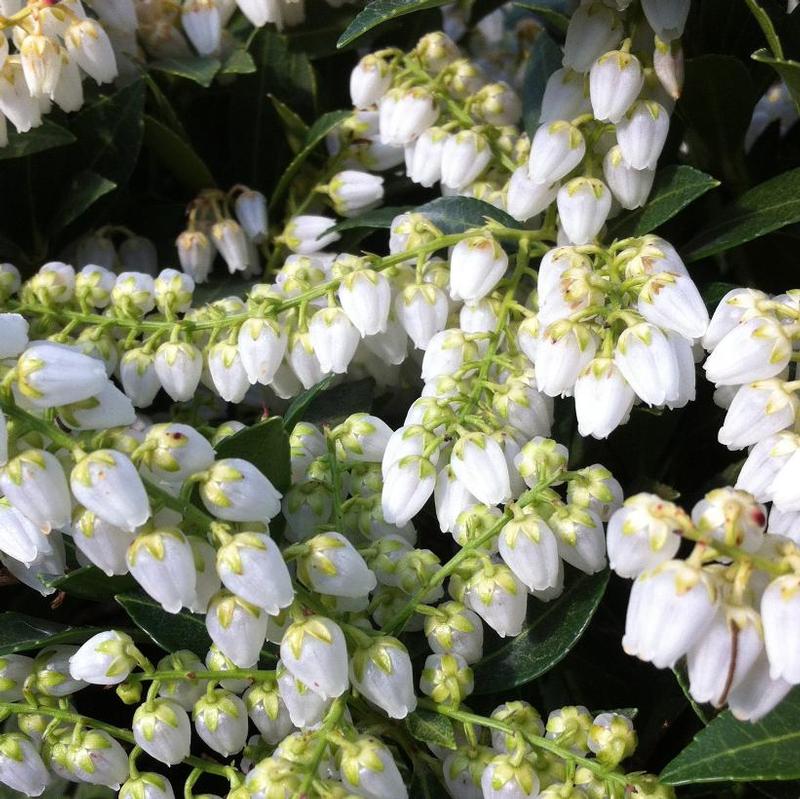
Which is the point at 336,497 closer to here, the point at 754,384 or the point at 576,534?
the point at 576,534

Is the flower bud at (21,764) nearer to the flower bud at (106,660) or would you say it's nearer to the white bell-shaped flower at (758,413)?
the flower bud at (106,660)

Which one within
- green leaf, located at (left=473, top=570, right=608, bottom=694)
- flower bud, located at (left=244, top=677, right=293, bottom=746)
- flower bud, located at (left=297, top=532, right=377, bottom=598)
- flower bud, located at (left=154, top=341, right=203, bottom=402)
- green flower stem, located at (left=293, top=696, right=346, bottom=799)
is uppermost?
flower bud, located at (left=154, top=341, right=203, bottom=402)

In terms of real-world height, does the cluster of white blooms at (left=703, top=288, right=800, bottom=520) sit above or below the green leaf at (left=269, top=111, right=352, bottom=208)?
below

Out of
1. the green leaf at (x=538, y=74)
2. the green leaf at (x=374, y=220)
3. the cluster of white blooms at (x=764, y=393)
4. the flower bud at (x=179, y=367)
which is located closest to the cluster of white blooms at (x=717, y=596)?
the cluster of white blooms at (x=764, y=393)

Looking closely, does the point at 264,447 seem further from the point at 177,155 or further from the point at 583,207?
the point at 177,155

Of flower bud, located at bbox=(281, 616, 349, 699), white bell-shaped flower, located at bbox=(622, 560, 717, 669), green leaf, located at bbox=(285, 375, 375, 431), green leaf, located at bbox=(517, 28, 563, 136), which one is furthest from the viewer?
green leaf, located at bbox=(517, 28, 563, 136)

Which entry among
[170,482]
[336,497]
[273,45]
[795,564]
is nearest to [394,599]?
[336,497]

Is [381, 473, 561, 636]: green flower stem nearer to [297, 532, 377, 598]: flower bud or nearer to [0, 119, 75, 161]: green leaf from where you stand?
[297, 532, 377, 598]: flower bud

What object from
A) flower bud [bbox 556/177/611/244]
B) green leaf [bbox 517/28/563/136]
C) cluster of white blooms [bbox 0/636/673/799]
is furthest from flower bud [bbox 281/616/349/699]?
green leaf [bbox 517/28/563/136]
